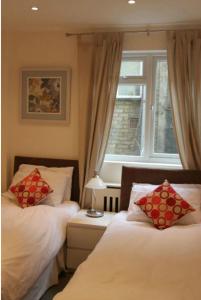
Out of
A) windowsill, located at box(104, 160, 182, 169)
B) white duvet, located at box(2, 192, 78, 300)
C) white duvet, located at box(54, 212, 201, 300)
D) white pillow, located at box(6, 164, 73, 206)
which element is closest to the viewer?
white duvet, located at box(54, 212, 201, 300)

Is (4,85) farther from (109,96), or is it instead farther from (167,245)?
(167,245)

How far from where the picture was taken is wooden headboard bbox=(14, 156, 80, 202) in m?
3.78

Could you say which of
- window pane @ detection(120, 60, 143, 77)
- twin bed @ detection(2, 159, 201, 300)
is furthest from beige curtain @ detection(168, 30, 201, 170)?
window pane @ detection(120, 60, 143, 77)

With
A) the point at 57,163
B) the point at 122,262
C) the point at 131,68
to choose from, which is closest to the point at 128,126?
the point at 131,68

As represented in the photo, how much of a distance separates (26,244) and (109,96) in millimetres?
1872

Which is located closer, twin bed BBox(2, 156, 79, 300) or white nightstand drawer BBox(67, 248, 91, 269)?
twin bed BBox(2, 156, 79, 300)

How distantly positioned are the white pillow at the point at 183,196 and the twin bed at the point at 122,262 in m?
0.04

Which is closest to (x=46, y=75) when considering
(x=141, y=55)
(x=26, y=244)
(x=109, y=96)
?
(x=109, y=96)

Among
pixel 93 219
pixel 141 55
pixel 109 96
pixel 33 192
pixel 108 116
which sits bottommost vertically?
pixel 93 219

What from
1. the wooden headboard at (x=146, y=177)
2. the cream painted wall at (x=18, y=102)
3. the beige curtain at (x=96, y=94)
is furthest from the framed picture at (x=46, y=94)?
the wooden headboard at (x=146, y=177)

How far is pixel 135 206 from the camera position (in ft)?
10.4

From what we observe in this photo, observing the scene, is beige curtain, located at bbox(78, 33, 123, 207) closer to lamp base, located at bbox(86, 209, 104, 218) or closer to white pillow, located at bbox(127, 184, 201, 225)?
lamp base, located at bbox(86, 209, 104, 218)

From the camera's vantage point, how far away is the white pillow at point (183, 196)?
9.89 feet

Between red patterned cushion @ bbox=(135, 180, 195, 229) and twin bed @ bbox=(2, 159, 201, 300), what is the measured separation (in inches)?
3.2
